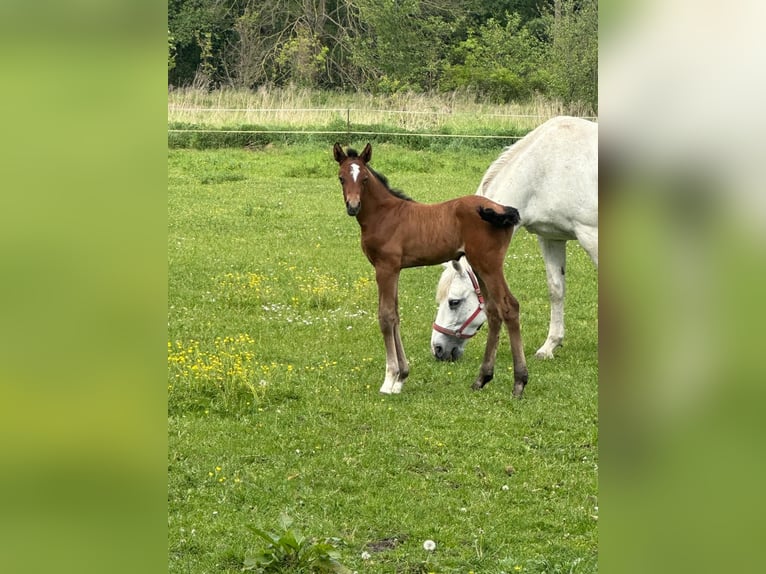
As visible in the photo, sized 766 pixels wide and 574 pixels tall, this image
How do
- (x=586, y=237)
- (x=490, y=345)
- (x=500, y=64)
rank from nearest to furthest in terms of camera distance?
(x=490, y=345), (x=586, y=237), (x=500, y=64)

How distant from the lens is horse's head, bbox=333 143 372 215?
22.2 ft

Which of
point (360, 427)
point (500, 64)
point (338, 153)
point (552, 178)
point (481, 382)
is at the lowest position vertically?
point (360, 427)

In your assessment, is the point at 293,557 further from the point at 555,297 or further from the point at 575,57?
the point at 575,57

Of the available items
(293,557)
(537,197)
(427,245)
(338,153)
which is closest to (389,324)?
(427,245)

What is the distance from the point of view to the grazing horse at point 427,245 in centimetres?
695

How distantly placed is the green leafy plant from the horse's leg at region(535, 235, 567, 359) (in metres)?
4.65

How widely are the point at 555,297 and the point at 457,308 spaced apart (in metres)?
1.08

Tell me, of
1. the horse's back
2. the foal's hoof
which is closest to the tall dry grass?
the horse's back

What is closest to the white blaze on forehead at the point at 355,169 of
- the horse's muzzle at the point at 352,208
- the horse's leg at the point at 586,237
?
the horse's muzzle at the point at 352,208

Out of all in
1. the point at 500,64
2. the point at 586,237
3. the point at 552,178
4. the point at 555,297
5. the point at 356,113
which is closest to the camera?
the point at 586,237

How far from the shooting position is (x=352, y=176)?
6809mm
